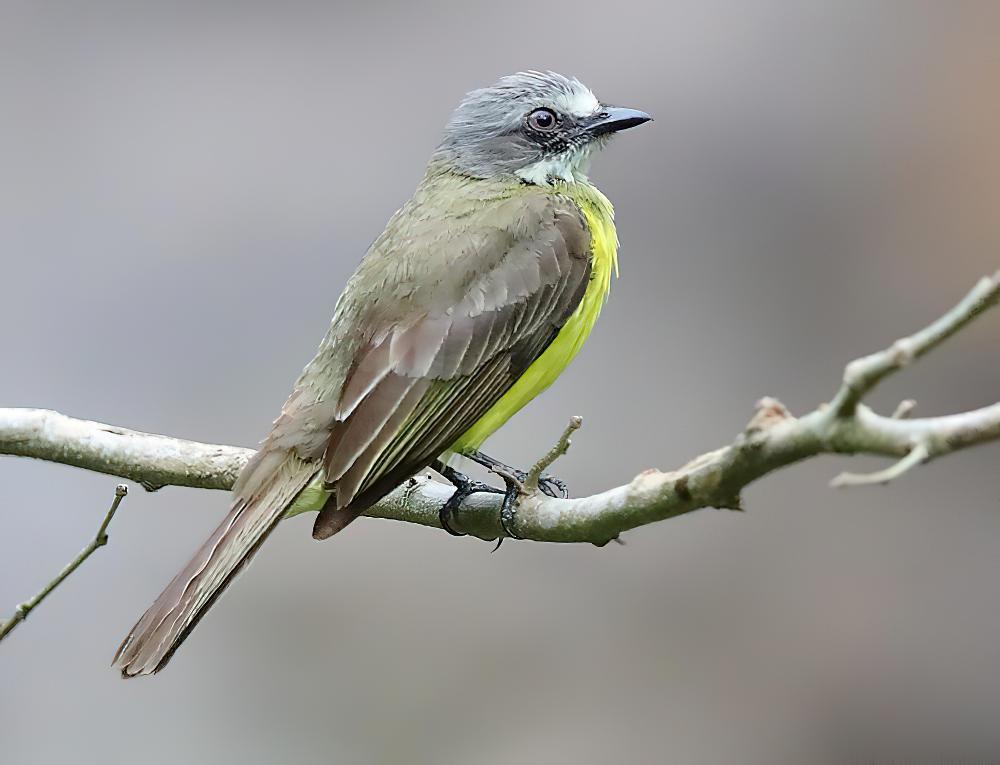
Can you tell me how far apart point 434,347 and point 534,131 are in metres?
1.32

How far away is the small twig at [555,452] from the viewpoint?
10.2ft

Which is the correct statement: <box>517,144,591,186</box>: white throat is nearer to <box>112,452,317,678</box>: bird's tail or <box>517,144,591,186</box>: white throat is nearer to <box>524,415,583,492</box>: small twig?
<box>112,452,317,678</box>: bird's tail

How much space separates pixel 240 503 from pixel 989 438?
97.6 inches

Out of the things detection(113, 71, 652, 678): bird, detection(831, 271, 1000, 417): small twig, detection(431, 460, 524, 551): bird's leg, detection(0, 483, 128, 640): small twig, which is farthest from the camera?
detection(431, 460, 524, 551): bird's leg

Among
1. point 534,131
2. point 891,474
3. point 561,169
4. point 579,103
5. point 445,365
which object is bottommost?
point 445,365

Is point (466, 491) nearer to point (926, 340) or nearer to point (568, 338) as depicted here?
point (568, 338)

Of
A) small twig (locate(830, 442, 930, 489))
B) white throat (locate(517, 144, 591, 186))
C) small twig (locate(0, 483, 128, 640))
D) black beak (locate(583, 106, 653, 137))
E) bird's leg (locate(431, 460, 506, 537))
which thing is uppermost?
black beak (locate(583, 106, 653, 137))

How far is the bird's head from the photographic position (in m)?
5.14

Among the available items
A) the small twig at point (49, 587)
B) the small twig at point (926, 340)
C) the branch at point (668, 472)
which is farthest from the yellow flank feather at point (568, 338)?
the small twig at point (926, 340)

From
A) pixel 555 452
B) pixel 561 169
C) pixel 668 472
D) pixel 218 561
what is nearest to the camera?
pixel 555 452

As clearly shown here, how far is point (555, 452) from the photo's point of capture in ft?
10.5

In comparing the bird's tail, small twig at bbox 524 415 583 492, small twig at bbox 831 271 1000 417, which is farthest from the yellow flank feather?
small twig at bbox 831 271 1000 417

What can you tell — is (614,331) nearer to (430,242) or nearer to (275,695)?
(275,695)

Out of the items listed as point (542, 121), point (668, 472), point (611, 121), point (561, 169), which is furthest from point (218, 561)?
point (611, 121)
